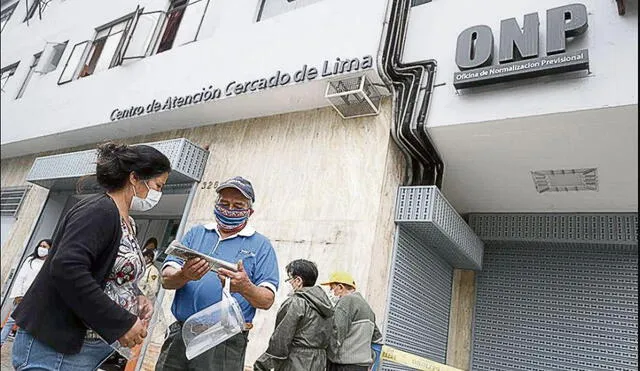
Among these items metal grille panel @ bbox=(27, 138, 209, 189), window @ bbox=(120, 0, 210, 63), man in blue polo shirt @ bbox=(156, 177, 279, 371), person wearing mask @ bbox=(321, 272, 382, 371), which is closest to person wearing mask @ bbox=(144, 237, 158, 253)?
metal grille panel @ bbox=(27, 138, 209, 189)

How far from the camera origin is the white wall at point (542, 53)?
10.5 ft

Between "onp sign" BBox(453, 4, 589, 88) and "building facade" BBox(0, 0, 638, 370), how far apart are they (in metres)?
0.02

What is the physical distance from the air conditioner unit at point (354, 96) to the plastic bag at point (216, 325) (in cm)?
261

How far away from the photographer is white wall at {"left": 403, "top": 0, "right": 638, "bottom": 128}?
10.5ft

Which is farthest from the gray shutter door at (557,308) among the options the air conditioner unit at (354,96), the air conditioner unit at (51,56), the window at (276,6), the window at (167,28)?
the air conditioner unit at (51,56)

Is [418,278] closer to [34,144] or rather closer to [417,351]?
[417,351]

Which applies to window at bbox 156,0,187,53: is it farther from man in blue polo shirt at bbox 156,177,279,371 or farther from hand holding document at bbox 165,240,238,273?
hand holding document at bbox 165,240,238,273

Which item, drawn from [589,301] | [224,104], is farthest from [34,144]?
[589,301]

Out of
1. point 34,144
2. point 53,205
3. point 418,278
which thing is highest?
point 34,144

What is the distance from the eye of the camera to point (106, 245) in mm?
1445

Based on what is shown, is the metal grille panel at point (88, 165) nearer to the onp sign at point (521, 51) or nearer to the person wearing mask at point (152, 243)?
the person wearing mask at point (152, 243)

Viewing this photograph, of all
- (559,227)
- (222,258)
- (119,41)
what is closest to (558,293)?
(559,227)

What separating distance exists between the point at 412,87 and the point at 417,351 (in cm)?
259

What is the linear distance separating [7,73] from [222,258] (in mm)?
7969
